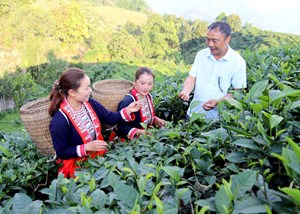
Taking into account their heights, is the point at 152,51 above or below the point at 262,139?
below

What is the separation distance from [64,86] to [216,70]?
1.39 meters

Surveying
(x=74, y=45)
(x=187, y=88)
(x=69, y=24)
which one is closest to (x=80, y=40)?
(x=74, y=45)

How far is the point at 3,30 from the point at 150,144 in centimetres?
3205

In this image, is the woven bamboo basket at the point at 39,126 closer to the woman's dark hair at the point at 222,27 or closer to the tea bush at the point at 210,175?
the tea bush at the point at 210,175

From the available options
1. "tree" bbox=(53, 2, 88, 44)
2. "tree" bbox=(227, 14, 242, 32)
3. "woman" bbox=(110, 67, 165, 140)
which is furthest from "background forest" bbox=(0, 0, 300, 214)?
"tree" bbox=(227, 14, 242, 32)

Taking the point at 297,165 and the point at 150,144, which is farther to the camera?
the point at 150,144

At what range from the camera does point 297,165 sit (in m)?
0.95

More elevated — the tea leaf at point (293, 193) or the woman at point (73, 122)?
the tea leaf at point (293, 193)

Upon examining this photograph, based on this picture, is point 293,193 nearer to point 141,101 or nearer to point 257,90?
point 257,90

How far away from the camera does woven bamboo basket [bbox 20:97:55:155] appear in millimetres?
2451

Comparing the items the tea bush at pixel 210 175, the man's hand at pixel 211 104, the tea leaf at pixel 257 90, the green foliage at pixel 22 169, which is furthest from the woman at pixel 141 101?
the tea leaf at pixel 257 90

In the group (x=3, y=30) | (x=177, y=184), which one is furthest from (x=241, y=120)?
(x=3, y=30)

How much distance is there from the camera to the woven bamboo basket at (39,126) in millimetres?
2451

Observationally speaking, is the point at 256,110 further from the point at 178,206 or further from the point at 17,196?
the point at 17,196
